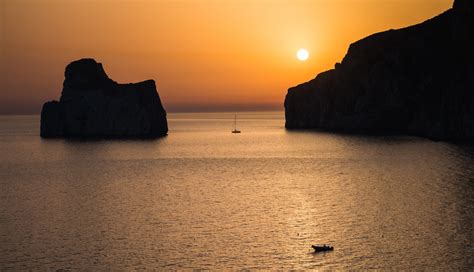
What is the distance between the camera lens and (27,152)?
582ft

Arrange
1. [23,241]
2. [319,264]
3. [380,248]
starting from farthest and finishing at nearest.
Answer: [23,241], [380,248], [319,264]

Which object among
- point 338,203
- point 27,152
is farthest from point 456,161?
point 27,152

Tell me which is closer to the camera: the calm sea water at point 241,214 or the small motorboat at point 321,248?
the calm sea water at point 241,214

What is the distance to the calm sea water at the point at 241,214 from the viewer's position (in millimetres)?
51969

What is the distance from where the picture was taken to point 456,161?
118500mm

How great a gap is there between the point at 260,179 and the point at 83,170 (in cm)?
4051

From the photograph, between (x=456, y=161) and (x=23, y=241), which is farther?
(x=456, y=161)

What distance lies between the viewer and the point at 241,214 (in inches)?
2822

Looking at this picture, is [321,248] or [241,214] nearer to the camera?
[321,248]

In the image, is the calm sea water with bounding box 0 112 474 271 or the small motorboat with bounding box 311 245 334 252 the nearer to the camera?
the calm sea water with bounding box 0 112 474 271

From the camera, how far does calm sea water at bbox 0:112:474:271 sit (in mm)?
51969

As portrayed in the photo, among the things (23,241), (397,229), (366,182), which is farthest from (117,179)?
(397,229)

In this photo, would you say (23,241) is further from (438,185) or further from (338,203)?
(438,185)

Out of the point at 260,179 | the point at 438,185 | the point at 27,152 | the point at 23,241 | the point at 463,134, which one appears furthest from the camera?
the point at 27,152
